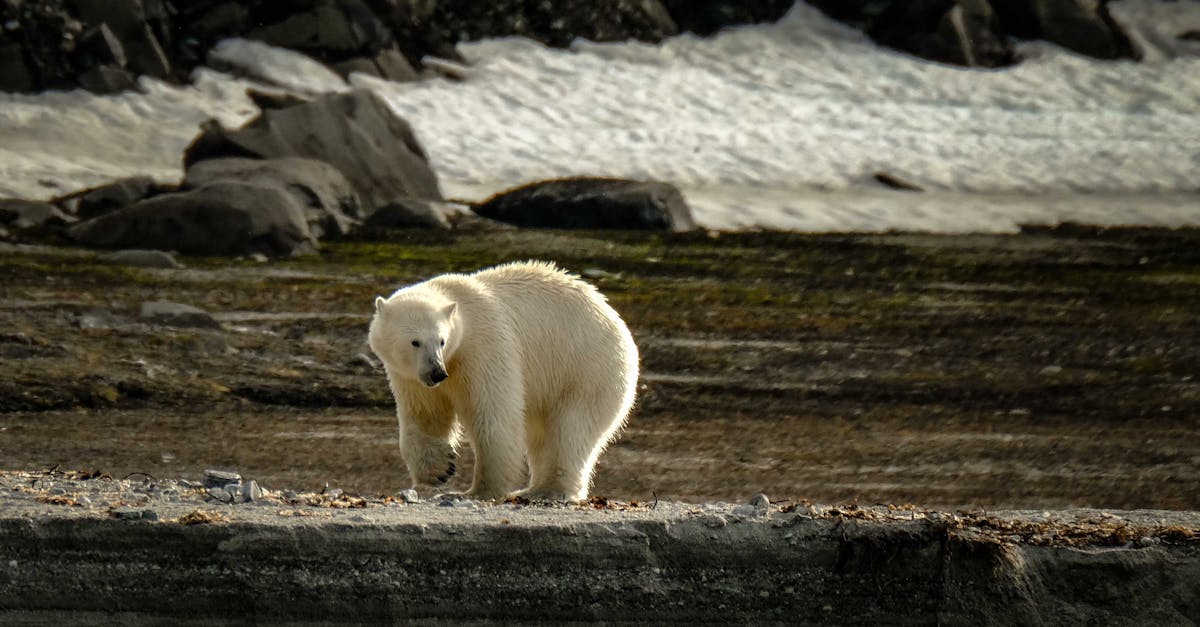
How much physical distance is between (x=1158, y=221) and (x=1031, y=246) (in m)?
3.14

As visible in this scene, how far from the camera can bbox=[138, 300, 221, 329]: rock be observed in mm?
12367

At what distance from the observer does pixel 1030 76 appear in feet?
91.7

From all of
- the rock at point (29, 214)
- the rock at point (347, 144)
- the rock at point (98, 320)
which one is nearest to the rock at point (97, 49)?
the rock at point (347, 144)

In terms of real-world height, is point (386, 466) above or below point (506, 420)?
below

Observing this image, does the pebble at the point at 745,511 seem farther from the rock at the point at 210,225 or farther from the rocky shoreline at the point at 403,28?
the rocky shoreline at the point at 403,28

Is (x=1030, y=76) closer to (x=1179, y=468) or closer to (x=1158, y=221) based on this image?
(x=1158, y=221)

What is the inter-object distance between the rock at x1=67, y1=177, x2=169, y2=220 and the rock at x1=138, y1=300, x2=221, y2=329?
17.0 ft

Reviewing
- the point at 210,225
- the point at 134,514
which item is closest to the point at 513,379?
the point at 134,514

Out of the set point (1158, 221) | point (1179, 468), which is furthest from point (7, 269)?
point (1158, 221)

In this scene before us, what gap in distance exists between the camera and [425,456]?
7152 millimetres

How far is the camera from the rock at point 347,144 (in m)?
19.2

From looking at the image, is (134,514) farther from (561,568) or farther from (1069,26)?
(1069,26)

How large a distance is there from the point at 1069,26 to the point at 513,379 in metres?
24.2

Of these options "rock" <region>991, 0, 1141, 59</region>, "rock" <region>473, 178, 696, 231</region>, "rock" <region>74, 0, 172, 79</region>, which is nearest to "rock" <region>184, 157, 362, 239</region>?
"rock" <region>473, 178, 696, 231</region>
